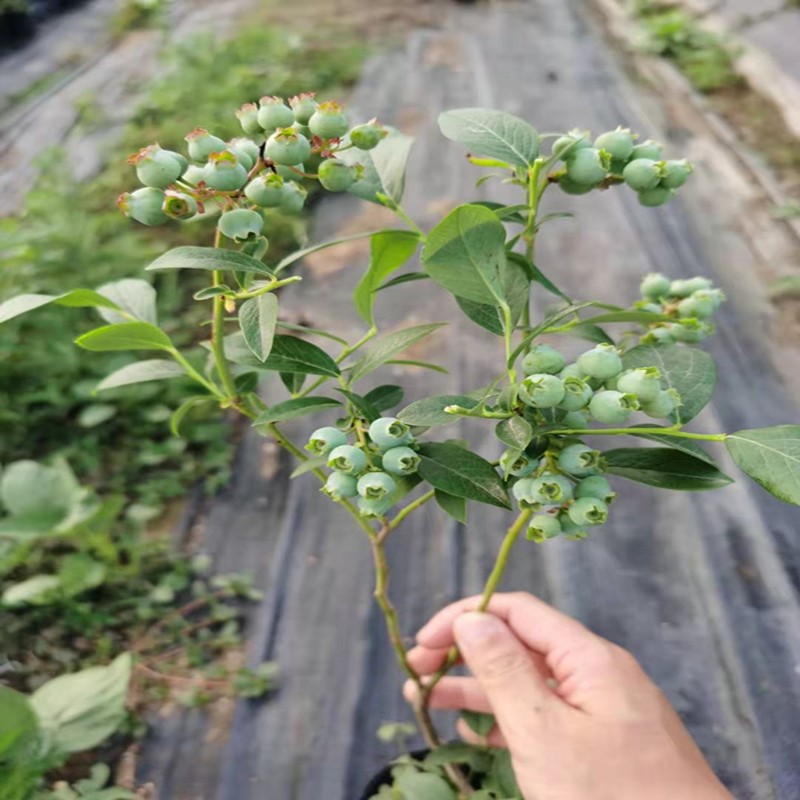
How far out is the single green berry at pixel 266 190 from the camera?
526 millimetres

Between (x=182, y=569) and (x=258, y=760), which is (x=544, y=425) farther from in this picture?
(x=182, y=569)

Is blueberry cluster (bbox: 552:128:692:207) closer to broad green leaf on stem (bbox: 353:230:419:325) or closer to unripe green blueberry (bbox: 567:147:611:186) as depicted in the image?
unripe green blueberry (bbox: 567:147:611:186)

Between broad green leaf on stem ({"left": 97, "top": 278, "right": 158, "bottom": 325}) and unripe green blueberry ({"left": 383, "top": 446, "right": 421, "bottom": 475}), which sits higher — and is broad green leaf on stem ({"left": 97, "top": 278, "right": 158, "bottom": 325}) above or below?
above

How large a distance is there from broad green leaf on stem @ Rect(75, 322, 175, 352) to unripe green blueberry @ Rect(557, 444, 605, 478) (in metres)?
0.37

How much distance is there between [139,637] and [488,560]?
0.73 metres

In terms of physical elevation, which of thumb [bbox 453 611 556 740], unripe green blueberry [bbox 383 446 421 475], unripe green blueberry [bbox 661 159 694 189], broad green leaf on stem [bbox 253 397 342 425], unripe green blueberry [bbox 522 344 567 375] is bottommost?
thumb [bbox 453 611 556 740]

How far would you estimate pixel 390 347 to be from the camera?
0.68 meters

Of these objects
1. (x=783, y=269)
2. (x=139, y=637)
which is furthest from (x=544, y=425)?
(x=783, y=269)

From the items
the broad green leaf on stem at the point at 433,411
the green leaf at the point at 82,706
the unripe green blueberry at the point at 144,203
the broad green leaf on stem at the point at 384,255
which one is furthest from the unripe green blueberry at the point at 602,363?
the green leaf at the point at 82,706

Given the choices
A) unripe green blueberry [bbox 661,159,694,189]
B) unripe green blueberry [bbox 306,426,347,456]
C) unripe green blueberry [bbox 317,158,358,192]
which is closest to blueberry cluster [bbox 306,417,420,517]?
unripe green blueberry [bbox 306,426,347,456]

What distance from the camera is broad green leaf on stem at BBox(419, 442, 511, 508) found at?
0.60m

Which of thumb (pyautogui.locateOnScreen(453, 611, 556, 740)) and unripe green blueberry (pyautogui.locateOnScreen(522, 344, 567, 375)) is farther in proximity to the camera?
thumb (pyautogui.locateOnScreen(453, 611, 556, 740))

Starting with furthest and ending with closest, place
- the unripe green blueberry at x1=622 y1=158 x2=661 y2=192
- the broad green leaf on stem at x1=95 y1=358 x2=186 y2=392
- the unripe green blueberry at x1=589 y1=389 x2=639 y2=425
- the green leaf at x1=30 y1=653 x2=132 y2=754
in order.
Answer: the green leaf at x1=30 y1=653 x2=132 y2=754, the broad green leaf on stem at x1=95 y1=358 x2=186 y2=392, the unripe green blueberry at x1=622 y1=158 x2=661 y2=192, the unripe green blueberry at x1=589 y1=389 x2=639 y2=425

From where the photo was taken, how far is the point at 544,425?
0.57m
